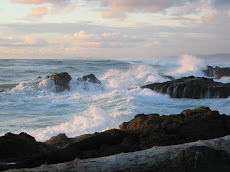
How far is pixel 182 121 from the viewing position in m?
6.98

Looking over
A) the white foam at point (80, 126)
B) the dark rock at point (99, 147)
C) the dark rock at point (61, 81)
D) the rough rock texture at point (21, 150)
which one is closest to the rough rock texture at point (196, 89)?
the white foam at point (80, 126)

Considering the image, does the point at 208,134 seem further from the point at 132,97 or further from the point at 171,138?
the point at 132,97

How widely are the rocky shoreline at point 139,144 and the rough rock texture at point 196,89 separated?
28.8ft

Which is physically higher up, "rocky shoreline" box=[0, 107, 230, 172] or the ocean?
"rocky shoreline" box=[0, 107, 230, 172]

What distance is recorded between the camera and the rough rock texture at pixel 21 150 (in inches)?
192

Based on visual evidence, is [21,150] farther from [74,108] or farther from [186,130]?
[74,108]

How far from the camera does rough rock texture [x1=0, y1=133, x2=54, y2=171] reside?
16.0ft

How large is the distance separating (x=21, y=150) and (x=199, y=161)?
3.53m

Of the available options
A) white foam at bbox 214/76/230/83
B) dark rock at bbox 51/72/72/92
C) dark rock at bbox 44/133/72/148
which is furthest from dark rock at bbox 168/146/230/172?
white foam at bbox 214/76/230/83

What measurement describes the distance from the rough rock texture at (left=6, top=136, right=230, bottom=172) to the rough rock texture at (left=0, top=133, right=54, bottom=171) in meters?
0.82

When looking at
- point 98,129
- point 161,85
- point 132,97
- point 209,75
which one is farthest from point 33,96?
point 209,75

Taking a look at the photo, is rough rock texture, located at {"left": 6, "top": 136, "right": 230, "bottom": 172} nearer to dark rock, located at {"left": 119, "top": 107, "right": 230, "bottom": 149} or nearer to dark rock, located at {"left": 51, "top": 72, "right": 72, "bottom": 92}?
dark rock, located at {"left": 119, "top": 107, "right": 230, "bottom": 149}

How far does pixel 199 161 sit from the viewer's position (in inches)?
169

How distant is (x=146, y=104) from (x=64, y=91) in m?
7.98
